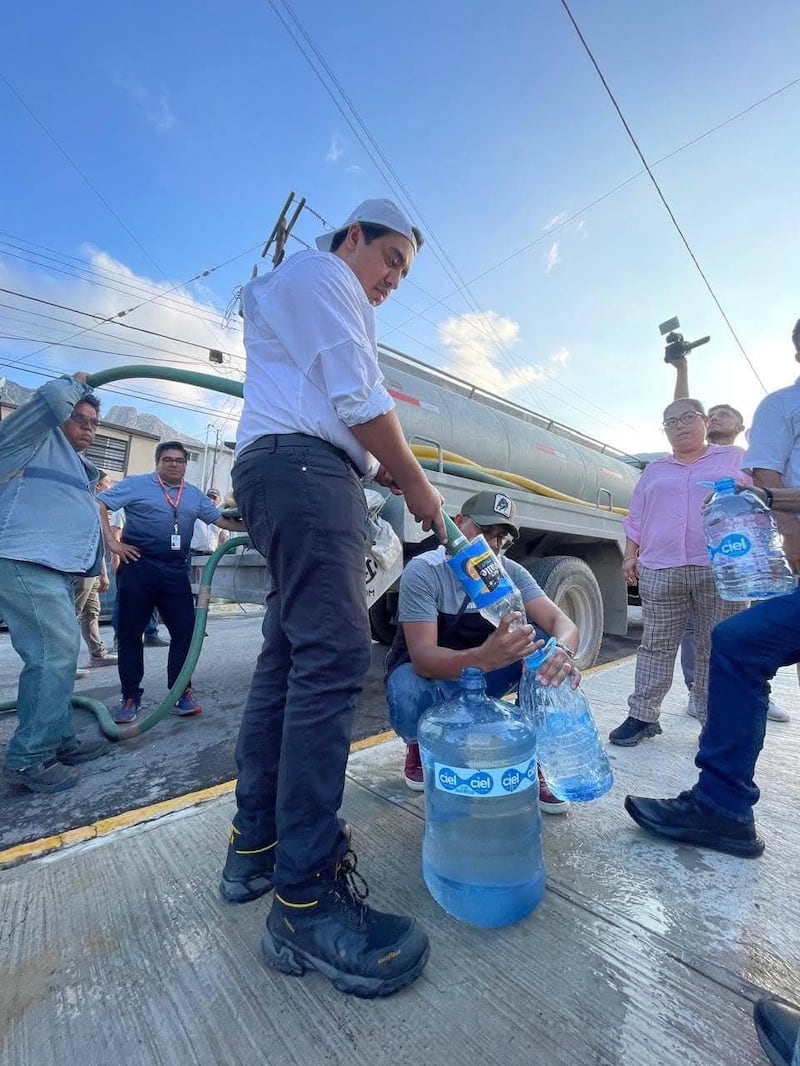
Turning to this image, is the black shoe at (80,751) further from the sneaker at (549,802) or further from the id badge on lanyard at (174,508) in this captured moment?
the sneaker at (549,802)

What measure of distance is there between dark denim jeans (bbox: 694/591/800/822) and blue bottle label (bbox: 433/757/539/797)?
28.6 inches

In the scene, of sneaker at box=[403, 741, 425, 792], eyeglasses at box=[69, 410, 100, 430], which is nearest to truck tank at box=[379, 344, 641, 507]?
eyeglasses at box=[69, 410, 100, 430]

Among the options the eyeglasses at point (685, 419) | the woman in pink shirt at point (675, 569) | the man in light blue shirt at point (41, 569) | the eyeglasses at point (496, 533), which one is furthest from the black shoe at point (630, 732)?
the man in light blue shirt at point (41, 569)

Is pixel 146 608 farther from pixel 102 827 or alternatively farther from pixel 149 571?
pixel 102 827

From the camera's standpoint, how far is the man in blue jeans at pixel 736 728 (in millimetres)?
1562

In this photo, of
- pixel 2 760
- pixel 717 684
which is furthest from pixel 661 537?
pixel 2 760

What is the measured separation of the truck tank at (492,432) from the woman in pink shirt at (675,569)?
65.3 inches

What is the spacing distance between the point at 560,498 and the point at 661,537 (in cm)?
198

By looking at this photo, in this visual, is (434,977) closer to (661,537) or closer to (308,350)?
(308,350)

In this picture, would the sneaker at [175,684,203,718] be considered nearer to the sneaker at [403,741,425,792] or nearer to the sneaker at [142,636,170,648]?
the sneaker at [403,741,425,792]

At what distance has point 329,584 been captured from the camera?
126 cm

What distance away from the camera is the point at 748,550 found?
2086mm

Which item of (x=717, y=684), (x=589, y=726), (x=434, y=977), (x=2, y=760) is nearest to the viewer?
(x=434, y=977)

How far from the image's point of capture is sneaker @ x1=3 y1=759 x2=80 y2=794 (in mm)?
2348
